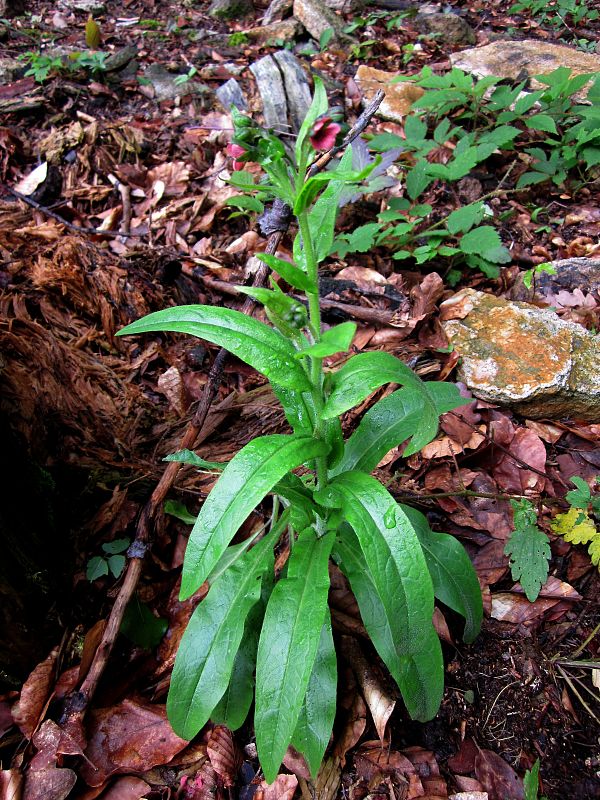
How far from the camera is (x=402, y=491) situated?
285 centimetres

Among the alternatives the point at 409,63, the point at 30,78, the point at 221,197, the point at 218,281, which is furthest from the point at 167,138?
the point at 409,63

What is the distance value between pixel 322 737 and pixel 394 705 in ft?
1.23

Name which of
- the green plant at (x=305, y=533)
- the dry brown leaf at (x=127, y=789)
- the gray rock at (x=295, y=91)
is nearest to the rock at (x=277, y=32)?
the gray rock at (x=295, y=91)

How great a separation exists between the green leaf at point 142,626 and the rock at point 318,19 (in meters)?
7.12

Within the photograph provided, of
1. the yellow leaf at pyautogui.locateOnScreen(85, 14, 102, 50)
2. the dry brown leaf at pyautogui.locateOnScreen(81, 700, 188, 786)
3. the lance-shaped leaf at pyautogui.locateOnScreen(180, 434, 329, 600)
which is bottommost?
the dry brown leaf at pyautogui.locateOnScreen(81, 700, 188, 786)

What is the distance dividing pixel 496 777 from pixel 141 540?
1744 millimetres

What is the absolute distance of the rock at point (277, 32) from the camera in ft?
22.9

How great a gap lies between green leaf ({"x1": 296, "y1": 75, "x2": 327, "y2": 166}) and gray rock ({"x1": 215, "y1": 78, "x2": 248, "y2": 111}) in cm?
461

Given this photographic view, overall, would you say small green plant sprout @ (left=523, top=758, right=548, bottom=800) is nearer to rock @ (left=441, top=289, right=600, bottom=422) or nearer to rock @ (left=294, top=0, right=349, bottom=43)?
rock @ (left=441, top=289, right=600, bottom=422)

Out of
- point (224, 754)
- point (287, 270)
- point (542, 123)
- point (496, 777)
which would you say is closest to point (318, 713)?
point (224, 754)

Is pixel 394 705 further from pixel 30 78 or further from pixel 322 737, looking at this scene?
pixel 30 78

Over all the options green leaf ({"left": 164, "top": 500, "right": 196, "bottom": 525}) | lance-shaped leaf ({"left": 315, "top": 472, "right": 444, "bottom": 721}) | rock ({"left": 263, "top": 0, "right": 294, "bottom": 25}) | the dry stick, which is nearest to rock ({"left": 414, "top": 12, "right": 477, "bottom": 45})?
rock ({"left": 263, "top": 0, "right": 294, "bottom": 25})

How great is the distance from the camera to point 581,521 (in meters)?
2.45

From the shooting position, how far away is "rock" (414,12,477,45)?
713cm
